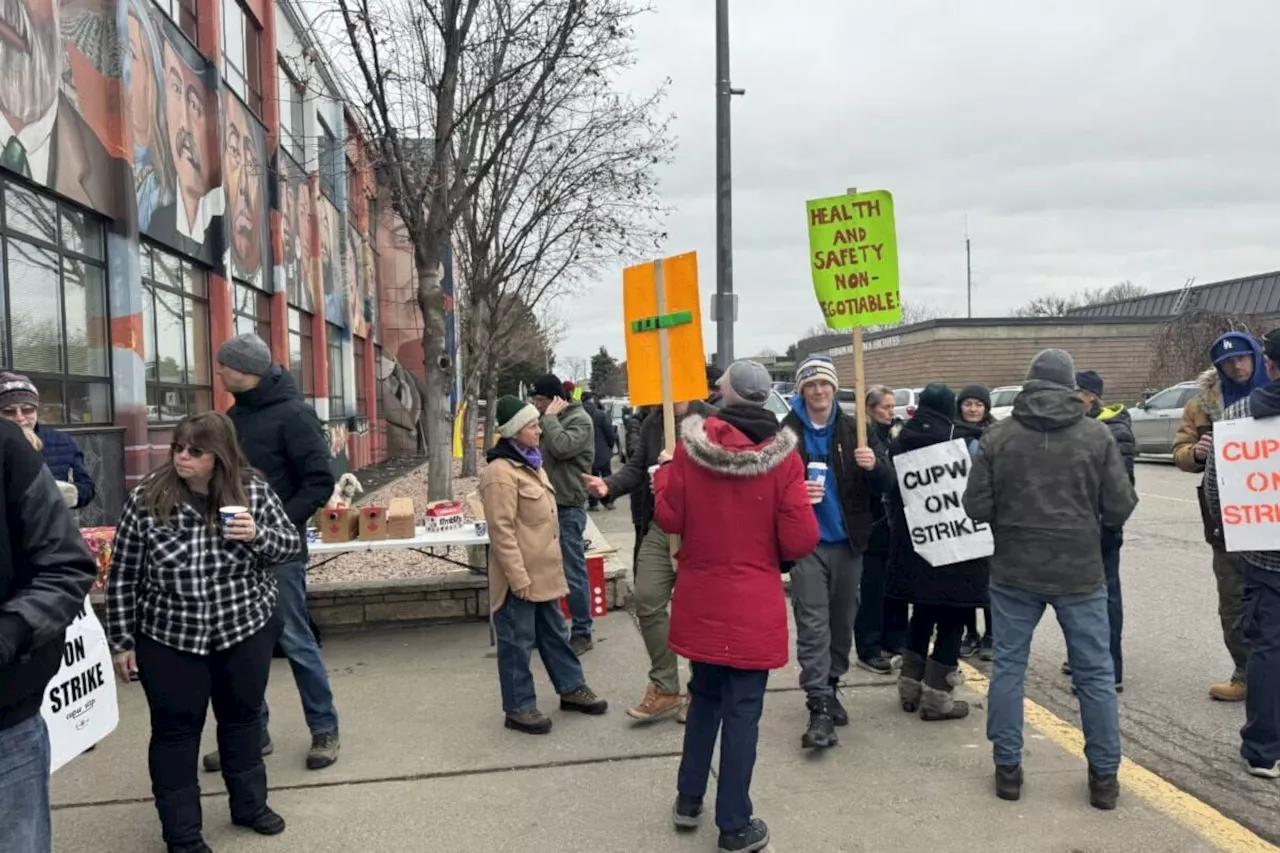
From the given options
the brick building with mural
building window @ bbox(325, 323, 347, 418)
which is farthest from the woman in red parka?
building window @ bbox(325, 323, 347, 418)

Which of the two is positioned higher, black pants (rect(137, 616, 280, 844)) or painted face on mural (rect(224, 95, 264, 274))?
painted face on mural (rect(224, 95, 264, 274))

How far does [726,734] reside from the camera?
3441 millimetres

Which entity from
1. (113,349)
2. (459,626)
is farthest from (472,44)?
(459,626)

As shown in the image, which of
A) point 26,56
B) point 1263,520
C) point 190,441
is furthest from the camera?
point 26,56

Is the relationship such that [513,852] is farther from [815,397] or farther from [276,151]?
[276,151]

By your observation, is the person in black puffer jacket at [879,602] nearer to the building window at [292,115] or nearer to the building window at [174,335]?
the building window at [174,335]

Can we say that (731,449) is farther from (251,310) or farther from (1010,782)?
(251,310)

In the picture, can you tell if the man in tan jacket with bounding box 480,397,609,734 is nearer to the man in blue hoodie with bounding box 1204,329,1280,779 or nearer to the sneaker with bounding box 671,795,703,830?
the sneaker with bounding box 671,795,703,830

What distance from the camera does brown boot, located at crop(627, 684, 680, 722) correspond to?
4.81 m

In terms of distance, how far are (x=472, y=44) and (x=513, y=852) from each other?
8.39 m

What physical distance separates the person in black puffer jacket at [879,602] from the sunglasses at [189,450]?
12.4 ft

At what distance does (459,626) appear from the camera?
677cm

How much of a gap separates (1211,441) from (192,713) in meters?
4.98

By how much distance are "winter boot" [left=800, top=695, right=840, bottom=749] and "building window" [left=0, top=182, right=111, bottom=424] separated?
22.6ft
